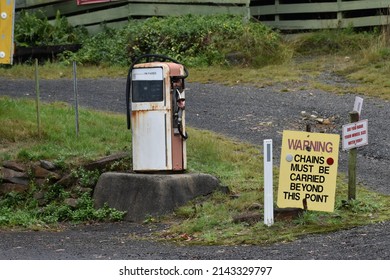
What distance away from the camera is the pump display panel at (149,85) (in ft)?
40.8

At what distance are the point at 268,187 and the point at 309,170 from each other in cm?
54

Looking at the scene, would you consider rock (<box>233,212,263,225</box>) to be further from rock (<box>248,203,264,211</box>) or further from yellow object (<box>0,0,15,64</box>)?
yellow object (<box>0,0,15,64</box>)

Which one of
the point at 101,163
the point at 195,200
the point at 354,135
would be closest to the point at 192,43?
the point at 101,163

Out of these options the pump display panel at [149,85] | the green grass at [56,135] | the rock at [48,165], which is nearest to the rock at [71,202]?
the rock at [48,165]

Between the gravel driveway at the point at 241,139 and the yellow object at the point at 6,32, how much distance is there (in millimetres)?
1858

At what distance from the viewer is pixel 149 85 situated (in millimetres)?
12461

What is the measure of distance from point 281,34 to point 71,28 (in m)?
4.27

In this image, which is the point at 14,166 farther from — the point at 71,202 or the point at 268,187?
the point at 268,187

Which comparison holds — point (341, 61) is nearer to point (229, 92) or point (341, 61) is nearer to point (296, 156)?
point (229, 92)

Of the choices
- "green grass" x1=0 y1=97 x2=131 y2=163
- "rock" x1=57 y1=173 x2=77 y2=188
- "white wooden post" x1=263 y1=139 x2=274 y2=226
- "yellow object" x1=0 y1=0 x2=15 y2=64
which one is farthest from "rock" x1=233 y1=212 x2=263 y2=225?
"yellow object" x1=0 y1=0 x2=15 y2=64

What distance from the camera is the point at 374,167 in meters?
13.8

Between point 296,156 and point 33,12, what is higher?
point 33,12
